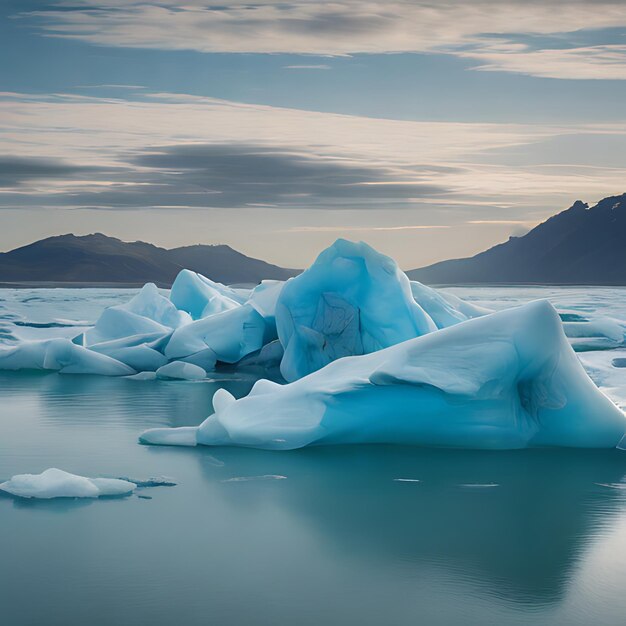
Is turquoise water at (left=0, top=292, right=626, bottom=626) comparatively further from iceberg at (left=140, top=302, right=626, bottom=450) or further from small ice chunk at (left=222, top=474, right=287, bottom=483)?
iceberg at (left=140, top=302, right=626, bottom=450)

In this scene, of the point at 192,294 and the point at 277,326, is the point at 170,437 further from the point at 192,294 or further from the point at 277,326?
the point at 192,294

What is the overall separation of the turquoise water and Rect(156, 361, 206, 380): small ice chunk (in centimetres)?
470

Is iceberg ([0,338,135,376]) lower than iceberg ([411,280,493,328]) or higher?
lower

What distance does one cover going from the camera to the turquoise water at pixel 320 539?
353 cm

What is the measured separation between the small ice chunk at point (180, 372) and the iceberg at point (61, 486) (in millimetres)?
6365

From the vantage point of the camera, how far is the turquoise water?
3.53 metres

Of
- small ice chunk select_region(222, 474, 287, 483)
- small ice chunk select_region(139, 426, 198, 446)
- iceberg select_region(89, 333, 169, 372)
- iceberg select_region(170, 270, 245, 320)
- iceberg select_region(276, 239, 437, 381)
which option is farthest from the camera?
iceberg select_region(170, 270, 245, 320)

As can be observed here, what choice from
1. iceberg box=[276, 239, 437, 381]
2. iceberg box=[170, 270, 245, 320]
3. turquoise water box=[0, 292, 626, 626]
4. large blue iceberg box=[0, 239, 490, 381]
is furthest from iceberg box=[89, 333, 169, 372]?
turquoise water box=[0, 292, 626, 626]

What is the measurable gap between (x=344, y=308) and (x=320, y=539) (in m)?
6.53

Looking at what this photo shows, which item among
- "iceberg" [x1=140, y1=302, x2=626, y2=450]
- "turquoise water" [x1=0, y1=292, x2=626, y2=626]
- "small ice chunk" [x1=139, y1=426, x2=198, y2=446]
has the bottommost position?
"turquoise water" [x1=0, y1=292, x2=626, y2=626]

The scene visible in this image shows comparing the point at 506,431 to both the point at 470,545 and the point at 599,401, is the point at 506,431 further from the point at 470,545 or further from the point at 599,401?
the point at 470,545

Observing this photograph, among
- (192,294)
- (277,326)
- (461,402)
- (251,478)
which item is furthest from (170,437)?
(192,294)

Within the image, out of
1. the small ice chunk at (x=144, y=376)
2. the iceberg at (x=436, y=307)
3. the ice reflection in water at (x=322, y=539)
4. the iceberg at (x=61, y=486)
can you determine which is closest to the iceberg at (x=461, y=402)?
the ice reflection in water at (x=322, y=539)

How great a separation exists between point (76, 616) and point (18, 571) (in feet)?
2.04
